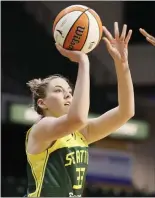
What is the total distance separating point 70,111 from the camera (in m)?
3.11

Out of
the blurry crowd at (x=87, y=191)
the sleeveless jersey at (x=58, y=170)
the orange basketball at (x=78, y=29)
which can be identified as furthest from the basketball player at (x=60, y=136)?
the blurry crowd at (x=87, y=191)

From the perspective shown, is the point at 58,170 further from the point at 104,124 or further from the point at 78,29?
the point at 78,29

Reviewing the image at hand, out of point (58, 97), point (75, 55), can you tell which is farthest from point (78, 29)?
point (58, 97)

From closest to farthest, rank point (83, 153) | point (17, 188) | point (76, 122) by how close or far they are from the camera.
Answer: point (76, 122) < point (83, 153) < point (17, 188)

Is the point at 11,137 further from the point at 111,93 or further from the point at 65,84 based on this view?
the point at 65,84

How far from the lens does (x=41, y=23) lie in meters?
8.87

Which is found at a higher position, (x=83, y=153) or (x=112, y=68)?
(x=112, y=68)

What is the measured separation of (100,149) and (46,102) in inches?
202

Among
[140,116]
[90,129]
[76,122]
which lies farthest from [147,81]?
[76,122]

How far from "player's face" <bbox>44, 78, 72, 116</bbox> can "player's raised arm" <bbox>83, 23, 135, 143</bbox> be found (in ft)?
1.08

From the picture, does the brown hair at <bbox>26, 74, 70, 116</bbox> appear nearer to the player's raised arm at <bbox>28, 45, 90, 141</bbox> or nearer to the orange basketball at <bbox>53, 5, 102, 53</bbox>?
the player's raised arm at <bbox>28, 45, 90, 141</bbox>

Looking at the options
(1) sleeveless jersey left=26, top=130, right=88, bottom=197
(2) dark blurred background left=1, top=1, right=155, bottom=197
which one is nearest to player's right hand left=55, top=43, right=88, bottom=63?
(1) sleeveless jersey left=26, top=130, right=88, bottom=197

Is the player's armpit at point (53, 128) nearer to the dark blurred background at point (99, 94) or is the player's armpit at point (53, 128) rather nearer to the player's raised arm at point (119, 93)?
the player's raised arm at point (119, 93)

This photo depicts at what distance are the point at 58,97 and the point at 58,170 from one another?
45 cm
